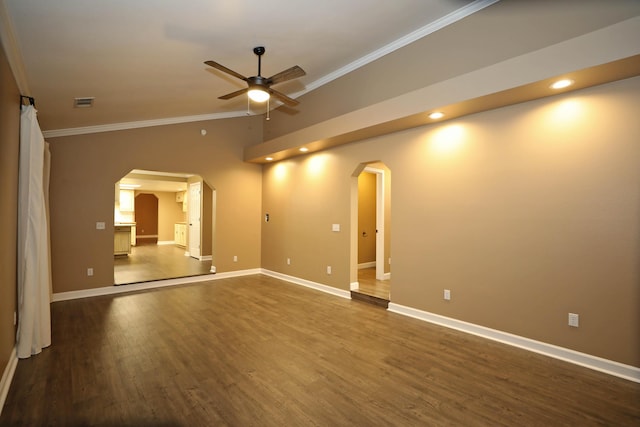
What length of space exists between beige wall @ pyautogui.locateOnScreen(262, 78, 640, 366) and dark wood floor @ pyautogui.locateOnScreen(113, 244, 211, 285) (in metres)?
4.70

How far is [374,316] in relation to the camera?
4250mm

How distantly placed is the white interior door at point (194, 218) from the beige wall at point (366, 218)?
4673 mm

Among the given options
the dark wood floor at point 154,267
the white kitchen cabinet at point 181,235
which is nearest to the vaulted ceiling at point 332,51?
the dark wood floor at point 154,267

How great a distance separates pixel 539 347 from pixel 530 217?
4.31 ft

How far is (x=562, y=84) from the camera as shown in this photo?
110 inches

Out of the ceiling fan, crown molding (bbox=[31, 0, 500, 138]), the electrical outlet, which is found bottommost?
the electrical outlet

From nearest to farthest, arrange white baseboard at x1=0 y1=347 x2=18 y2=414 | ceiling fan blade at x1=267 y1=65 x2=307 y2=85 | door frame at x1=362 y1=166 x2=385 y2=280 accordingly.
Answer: white baseboard at x1=0 y1=347 x2=18 y2=414 < ceiling fan blade at x1=267 y1=65 x2=307 y2=85 < door frame at x1=362 y1=166 x2=385 y2=280

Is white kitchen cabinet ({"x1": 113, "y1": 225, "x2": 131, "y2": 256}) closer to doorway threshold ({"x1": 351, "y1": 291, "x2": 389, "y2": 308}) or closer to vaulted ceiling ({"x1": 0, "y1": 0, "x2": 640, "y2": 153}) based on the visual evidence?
vaulted ceiling ({"x1": 0, "y1": 0, "x2": 640, "y2": 153})

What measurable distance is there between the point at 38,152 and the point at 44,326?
68.8 inches

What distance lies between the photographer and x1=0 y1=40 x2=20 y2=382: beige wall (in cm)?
231

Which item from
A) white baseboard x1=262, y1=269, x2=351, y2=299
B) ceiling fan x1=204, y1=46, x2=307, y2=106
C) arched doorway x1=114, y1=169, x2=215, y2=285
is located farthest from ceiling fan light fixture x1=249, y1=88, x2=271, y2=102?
white baseboard x1=262, y1=269, x2=351, y2=299

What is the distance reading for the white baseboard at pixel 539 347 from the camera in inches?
106

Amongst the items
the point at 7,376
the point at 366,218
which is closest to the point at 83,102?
the point at 7,376

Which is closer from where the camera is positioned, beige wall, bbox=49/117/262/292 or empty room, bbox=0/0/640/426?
empty room, bbox=0/0/640/426
